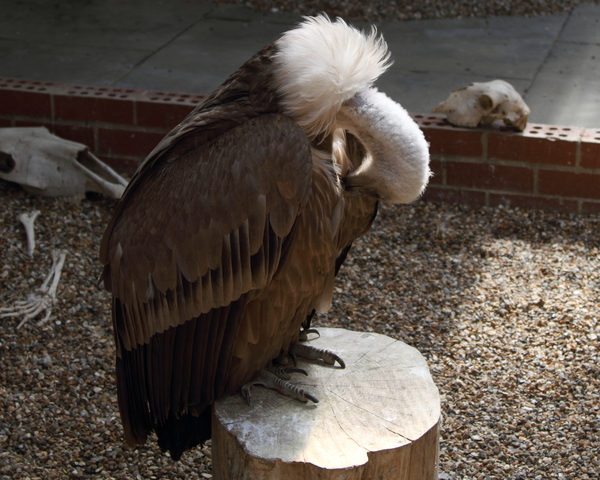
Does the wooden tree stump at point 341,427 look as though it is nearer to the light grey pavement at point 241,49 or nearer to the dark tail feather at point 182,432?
the dark tail feather at point 182,432

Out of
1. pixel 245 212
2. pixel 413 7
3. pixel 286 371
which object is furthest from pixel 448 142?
pixel 413 7

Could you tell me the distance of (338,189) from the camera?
2424 mm

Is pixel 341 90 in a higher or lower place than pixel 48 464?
higher

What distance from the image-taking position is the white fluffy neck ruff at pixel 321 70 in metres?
2.27

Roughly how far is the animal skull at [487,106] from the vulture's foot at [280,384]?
2.59 m

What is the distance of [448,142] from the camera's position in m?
4.81

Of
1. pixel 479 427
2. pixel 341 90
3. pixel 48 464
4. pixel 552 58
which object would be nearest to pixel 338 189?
pixel 341 90

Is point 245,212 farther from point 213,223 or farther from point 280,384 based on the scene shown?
point 280,384

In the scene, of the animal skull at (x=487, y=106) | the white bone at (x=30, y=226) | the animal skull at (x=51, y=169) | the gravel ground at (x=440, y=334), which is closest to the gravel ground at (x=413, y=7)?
the animal skull at (x=487, y=106)

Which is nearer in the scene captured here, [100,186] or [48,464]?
[48,464]

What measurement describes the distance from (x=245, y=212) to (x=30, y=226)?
8.13 ft

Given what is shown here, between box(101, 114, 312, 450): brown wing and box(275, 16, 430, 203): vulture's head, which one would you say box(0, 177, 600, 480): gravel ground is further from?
box(275, 16, 430, 203): vulture's head

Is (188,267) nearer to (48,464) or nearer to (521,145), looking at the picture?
(48,464)

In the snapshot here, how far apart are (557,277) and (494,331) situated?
61 centimetres
